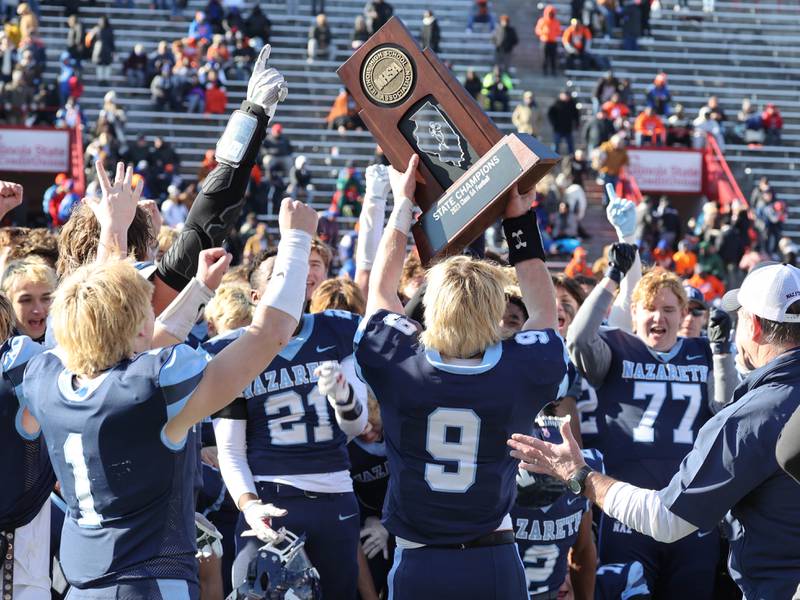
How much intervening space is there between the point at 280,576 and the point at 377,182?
1743 millimetres

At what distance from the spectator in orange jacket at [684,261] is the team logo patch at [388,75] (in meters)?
14.5

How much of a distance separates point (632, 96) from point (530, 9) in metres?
3.79

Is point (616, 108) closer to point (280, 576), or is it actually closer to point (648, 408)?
point (648, 408)

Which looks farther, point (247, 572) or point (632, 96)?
point (632, 96)

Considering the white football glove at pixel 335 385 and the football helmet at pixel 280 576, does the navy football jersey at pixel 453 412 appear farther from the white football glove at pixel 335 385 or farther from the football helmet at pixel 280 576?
the football helmet at pixel 280 576

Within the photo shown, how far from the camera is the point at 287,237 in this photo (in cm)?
345

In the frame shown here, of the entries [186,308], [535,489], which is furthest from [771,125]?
[186,308]

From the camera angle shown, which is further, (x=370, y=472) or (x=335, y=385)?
(x=370, y=472)

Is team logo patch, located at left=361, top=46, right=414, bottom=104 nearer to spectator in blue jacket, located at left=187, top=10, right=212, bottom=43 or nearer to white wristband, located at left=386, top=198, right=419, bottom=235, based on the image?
white wristband, located at left=386, top=198, right=419, bottom=235

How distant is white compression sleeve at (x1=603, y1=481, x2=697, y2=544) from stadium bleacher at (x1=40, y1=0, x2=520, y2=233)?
16063 mm

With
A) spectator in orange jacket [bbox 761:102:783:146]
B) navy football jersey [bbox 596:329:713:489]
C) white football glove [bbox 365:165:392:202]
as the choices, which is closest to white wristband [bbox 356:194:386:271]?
white football glove [bbox 365:165:392:202]

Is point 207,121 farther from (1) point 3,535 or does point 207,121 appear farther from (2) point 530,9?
(1) point 3,535

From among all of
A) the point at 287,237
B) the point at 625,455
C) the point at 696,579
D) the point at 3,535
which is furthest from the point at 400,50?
the point at 696,579

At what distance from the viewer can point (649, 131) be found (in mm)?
22469
